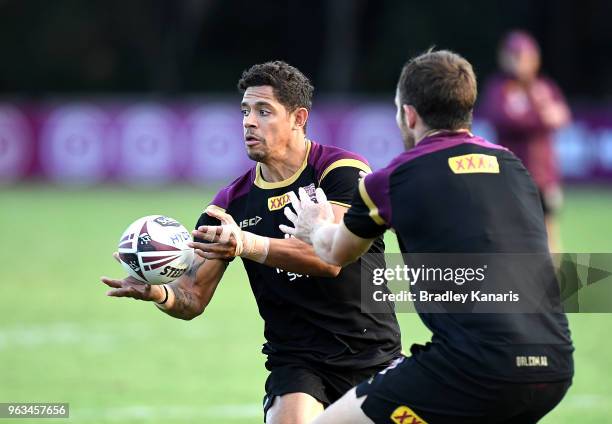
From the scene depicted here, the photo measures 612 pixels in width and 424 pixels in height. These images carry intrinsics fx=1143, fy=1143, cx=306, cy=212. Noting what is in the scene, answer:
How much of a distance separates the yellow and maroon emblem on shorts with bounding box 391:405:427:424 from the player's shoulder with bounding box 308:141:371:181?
184 centimetres

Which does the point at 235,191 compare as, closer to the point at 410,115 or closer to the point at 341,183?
the point at 341,183

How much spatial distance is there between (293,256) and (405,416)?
4.20 ft

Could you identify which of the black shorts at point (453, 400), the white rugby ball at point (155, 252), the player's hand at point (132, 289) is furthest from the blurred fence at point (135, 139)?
the black shorts at point (453, 400)

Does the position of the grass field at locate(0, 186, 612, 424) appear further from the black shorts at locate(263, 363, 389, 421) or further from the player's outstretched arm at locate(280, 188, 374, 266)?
the player's outstretched arm at locate(280, 188, 374, 266)

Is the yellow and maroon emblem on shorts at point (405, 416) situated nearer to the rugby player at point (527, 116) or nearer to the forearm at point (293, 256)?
the forearm at point (293, 256)

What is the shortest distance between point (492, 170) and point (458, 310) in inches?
22.6

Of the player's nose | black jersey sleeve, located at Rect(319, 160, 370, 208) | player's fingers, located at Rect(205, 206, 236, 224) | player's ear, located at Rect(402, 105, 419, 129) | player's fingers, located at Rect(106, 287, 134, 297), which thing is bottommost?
player's fingers, located at Rect(106, 287, 134, 297)

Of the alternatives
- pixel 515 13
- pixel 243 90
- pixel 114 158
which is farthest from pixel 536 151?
pixel 515 13

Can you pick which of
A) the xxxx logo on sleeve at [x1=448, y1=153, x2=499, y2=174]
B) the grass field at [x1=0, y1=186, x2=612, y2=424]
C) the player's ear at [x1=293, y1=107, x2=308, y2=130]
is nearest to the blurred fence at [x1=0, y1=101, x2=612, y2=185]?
the grass field at [x1=0, y1=186, x2=612, y2=424]

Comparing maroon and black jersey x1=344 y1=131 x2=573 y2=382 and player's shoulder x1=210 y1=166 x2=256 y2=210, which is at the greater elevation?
player's shoulder x1=210 y1=166 x2=256 y2=210

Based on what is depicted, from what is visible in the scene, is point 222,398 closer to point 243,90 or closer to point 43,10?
point 243,90

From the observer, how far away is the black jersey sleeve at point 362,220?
464 centimetres

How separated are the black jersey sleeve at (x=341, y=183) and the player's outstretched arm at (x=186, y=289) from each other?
2.31 feet

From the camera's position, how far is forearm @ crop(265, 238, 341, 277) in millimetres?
5523
